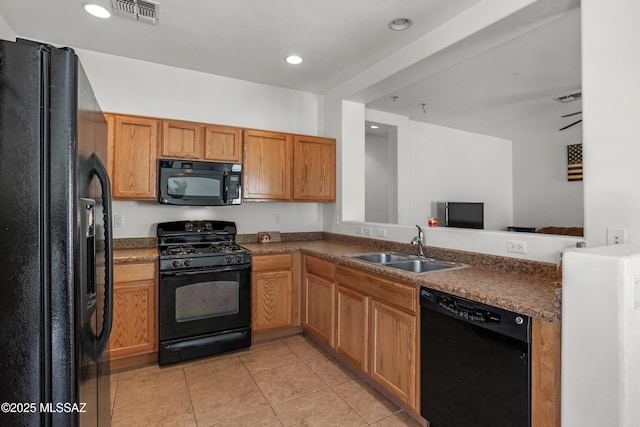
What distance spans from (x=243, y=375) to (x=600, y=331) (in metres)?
2.28

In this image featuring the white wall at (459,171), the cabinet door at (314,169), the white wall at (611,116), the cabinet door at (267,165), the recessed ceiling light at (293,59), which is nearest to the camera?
the white wall at (611,116)

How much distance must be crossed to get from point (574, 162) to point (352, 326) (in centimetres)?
574

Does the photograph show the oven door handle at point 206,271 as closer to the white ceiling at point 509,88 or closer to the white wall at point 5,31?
the white wall at point 5,31

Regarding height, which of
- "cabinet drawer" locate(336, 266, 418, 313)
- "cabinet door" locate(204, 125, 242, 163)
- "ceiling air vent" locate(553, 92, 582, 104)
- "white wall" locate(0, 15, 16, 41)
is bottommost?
"cabinet drawer" locate(336, 266, 418, 313)

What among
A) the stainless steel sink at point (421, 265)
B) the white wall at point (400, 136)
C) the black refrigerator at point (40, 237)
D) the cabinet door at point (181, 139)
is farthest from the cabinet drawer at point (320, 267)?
the black refrigerator at point (40, 237)

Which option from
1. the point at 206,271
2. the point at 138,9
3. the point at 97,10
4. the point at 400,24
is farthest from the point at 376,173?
the point at 97,10

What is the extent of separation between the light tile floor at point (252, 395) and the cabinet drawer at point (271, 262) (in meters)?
0.76

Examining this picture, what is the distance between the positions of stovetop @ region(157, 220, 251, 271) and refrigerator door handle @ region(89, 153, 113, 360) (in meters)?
1.58

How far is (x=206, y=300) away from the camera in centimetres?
284

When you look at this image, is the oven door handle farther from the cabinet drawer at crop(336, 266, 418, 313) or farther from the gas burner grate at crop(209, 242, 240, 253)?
the cabinet drawer at crop(336, 266, 418, 313)

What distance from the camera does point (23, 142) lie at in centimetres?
80

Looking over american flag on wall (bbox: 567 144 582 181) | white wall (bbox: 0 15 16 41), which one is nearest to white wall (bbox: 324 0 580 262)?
white wall (bbox: 0 15 16 41)

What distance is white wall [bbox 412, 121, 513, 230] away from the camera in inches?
214

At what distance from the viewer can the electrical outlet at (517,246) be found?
6.63 feet
